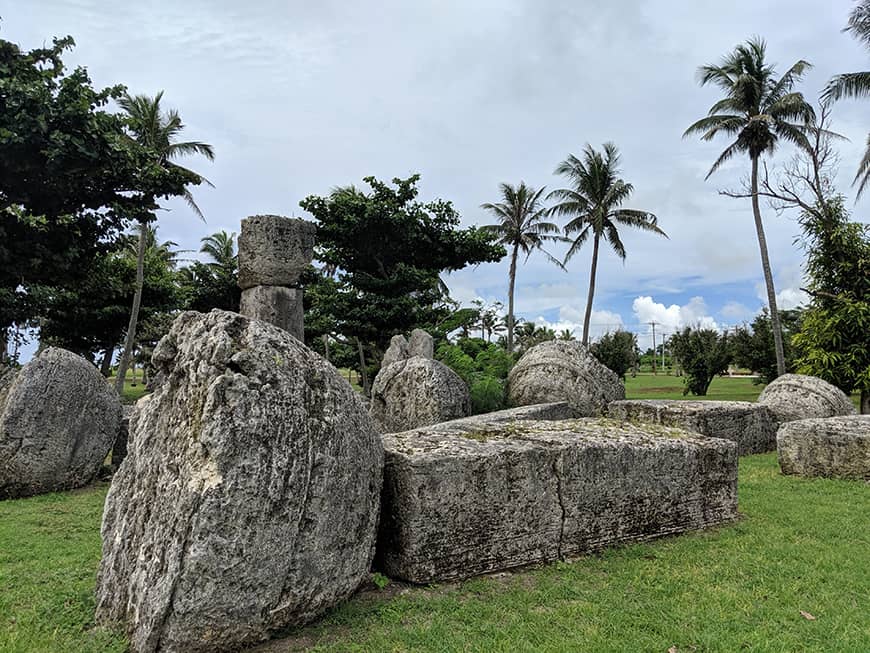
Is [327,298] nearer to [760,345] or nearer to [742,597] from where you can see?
[742,597]

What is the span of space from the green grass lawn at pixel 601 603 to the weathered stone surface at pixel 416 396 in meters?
5.91

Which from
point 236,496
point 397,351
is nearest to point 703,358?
point 397,351

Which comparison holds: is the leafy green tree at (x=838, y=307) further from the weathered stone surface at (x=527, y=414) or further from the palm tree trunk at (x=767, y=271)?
the weathered stone surface at (x=527, y=414)

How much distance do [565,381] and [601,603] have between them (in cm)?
891

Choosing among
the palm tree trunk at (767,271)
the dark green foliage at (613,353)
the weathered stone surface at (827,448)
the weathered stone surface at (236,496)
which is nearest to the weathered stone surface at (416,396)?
the weathered stone surface at (827,448)

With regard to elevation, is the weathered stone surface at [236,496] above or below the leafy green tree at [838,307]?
below

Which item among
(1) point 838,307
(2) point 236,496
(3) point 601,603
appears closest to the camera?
(2) point 236,496

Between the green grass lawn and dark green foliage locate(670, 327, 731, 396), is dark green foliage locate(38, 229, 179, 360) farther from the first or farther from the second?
dark green foliage locate(670, 327, 731, 396)

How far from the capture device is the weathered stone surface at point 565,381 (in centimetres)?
1255

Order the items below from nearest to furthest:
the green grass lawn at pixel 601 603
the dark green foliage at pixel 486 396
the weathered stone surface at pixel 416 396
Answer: the green grass lawn at pixel 601 603, the weathered stone surface at pixel 416 396, the dark green foliage at pixel 486 396

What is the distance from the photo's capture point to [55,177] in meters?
14.6

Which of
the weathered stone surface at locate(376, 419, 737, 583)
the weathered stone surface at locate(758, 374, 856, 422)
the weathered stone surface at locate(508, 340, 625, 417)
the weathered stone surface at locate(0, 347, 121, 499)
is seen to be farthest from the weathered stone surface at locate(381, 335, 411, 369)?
the weathered stone surface at locate(376, 419, 737, 583)

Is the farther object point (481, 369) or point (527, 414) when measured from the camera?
point (481, 369)

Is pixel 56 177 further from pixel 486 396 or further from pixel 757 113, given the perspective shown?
pixel 757 113
